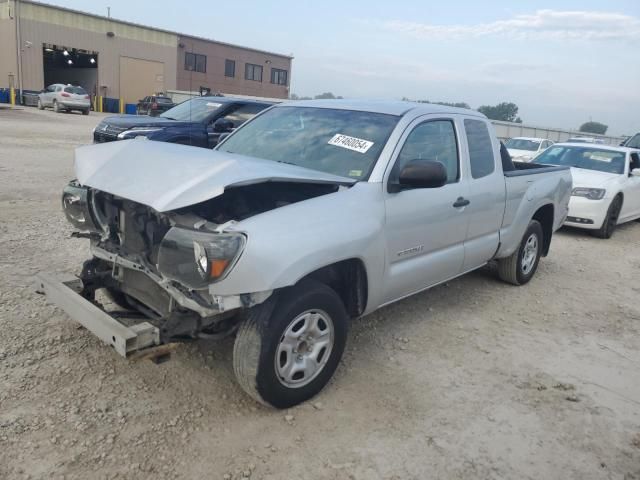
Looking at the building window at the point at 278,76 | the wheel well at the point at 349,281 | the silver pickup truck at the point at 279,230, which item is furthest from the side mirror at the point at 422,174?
the building window at the point at 278,76

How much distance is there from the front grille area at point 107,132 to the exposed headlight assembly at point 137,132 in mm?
235

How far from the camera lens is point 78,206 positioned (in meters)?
3.72

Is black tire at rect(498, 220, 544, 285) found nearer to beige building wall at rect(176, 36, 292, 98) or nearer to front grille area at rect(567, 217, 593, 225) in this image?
front grille area at rect(567, 217, 593, 225)

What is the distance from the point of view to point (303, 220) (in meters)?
3.14

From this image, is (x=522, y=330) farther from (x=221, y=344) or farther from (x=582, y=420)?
(x=221, y=344)

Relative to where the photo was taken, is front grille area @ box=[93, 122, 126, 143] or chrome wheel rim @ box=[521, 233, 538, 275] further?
front grille area @ box=[93, 122, 126, 143]

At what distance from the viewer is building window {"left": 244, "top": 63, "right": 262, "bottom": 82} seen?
179ft

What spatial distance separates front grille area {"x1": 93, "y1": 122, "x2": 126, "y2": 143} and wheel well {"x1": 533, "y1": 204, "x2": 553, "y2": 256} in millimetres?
7793

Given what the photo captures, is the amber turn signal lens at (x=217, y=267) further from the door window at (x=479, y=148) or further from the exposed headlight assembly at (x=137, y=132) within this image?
the exposed headlight assembly at (x=137, y=132)

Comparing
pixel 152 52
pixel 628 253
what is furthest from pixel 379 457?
pixel 152 52

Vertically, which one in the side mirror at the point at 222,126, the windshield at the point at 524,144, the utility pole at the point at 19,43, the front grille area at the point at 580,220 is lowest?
the front grille area at the point at 580,220

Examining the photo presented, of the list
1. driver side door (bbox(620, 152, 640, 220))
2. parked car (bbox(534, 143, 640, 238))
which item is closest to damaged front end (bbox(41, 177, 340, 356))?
parked car (bbox(534, 143, 640, 238))

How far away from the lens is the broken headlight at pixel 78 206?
12.0ft

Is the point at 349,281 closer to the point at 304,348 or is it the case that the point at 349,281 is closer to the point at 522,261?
the point at 304,348
